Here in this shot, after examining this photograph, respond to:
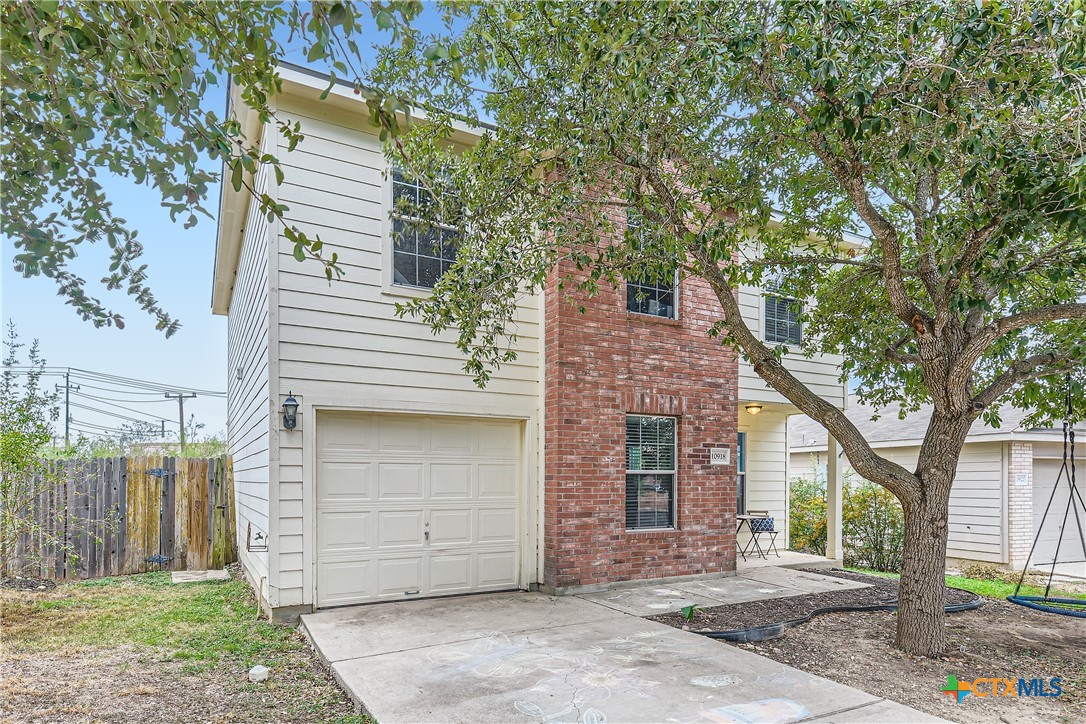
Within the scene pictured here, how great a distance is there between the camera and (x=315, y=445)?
266 inches

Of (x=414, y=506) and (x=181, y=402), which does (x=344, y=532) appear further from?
(x=181, y=402)

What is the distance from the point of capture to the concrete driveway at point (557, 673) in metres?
4.13

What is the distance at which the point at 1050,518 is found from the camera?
1398 cm

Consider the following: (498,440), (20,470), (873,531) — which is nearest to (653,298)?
(498,440)

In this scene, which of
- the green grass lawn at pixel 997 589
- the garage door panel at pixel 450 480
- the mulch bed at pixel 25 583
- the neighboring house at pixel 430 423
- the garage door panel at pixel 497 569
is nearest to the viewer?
the neighboring house at pixel 430 423

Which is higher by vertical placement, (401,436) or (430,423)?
(430,423)

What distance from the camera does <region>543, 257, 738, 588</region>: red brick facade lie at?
305 inches

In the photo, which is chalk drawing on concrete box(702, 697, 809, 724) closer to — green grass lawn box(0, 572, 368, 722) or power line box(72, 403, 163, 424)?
green grass lawn box(0, 572, 368, 722)

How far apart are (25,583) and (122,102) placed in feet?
26.9

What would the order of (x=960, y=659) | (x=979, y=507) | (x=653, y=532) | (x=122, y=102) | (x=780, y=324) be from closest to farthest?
(x=122, y=102)
(x=960, y=659)
(x=653, y=532)
(x=780, y=324)
(x=979, y=507)

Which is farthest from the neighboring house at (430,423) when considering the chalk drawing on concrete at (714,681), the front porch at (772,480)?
the chalk drawing on concrete at (714,681)

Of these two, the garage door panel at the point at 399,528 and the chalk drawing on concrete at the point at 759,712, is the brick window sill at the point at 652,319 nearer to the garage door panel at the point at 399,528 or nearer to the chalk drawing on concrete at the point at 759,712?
the garage door panel at the point at 399,528

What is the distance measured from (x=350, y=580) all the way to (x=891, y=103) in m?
6.29

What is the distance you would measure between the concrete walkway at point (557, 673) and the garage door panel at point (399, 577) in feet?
1.23
